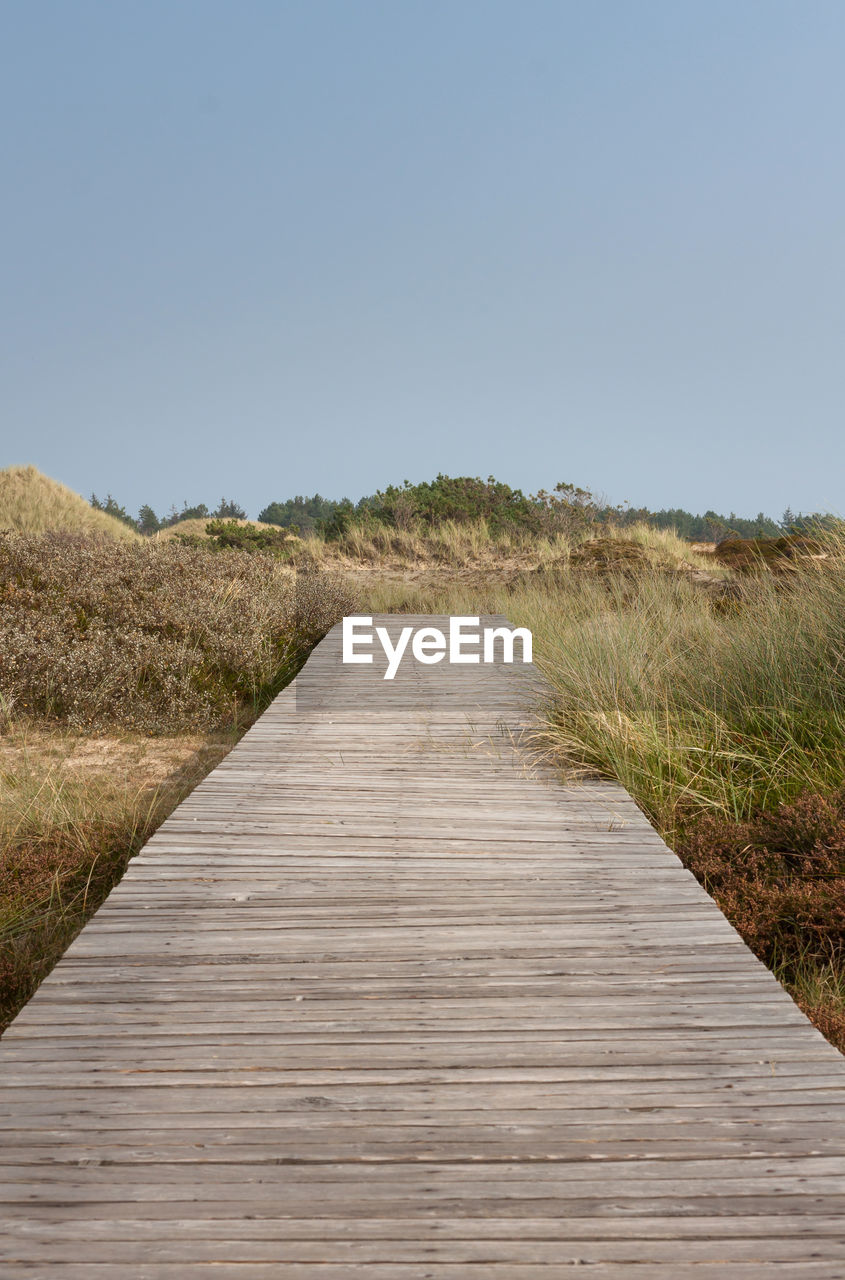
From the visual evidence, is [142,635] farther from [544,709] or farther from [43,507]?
[43,507]

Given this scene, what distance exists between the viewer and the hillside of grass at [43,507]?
62.6 ft

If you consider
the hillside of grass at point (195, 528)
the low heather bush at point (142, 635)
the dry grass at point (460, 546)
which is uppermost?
the hillside of grass at point (195, 528)

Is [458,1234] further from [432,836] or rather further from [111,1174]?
[432,836]

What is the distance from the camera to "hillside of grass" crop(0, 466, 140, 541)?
1908cm

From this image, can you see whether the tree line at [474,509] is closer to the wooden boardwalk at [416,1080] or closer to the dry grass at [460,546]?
the dry grass at [460,546]

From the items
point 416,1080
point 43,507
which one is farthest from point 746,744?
point 43,507

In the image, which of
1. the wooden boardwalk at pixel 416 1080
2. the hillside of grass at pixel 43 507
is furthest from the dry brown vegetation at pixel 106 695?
the hillside of grass at pixel 43 507

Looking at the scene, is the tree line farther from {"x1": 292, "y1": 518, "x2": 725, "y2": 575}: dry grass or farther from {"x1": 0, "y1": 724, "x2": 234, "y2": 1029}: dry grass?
{"x1": 0, "y1": 724, "x2": 234, "y2": 1029}: dry grass

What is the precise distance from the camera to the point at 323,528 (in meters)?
21.0

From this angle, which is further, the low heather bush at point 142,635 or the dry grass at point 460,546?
the dry grass at point 460,546

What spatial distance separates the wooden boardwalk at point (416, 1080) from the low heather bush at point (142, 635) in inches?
161

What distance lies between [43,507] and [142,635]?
1427 cm

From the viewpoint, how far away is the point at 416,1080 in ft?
6.62

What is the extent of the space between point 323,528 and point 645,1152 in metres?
19.9
